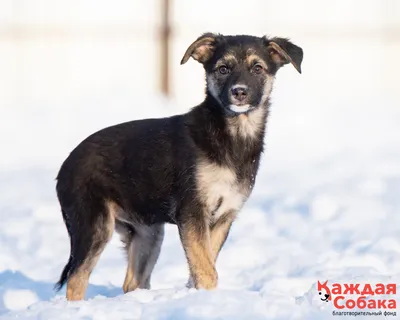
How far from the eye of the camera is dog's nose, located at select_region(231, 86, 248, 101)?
7.33 meters

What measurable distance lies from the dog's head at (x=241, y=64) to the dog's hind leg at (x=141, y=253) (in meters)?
1.22

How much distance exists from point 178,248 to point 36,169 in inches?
220

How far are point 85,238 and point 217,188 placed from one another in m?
→ 1.08

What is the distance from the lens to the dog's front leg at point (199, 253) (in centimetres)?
712

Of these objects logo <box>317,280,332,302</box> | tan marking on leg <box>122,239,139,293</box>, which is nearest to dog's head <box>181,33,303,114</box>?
tan marking on leg <box>122,239,139,293</box>

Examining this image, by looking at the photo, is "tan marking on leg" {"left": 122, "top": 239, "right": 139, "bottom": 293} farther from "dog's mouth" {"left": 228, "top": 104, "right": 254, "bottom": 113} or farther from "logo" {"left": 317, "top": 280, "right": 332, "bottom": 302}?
"logo" {"left": 317, "top": 280, "right": 332, "bottom": 302}

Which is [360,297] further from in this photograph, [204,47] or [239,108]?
[204,47]

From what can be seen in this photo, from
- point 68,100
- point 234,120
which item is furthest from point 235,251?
point 68,100

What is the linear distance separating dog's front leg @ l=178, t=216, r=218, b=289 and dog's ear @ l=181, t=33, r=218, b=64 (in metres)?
1.40

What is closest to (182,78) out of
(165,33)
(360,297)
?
(165,33)

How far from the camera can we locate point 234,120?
7617 mm

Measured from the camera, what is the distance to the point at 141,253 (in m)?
7.96

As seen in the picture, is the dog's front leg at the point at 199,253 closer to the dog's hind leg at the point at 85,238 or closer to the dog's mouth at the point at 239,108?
the dog's hind leg at the point at 85,238

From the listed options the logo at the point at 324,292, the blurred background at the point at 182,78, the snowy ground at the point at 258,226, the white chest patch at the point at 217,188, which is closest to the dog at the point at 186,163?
the white chest patch at the point at 217,188
